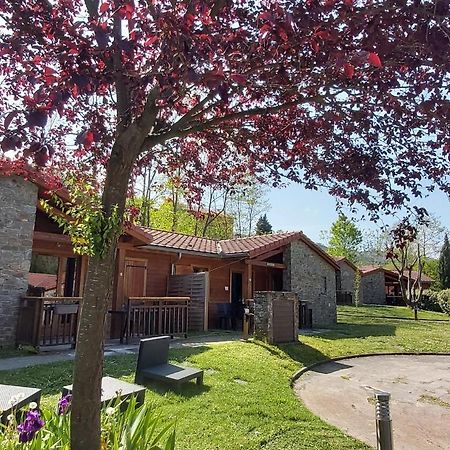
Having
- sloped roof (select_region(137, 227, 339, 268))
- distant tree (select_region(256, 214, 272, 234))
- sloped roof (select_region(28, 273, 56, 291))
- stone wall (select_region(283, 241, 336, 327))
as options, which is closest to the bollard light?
sloped roof (select_region(137, 227, 339, 268))

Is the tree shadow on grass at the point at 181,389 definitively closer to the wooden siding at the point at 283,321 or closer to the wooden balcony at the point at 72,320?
the wooden balcony at the point at 72,320

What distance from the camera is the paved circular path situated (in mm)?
5426

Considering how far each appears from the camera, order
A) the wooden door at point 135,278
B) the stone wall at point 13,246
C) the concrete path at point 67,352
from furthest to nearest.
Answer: the wooden door at point 135,278 → the stone wall at point 13,246 → the concrete path at point 67,352

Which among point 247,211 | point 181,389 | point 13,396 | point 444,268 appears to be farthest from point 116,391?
point 444,268

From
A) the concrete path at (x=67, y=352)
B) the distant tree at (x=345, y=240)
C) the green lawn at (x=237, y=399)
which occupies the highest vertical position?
the distant tree at (x=345, y=240)

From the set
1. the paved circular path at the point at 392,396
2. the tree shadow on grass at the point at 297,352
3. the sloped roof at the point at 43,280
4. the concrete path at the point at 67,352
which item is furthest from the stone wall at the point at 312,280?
the sloped roof at the point at 43,280

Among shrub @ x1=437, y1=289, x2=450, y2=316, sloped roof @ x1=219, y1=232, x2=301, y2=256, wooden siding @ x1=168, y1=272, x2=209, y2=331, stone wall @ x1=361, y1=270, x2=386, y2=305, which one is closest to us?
wooden siding @ x1=168, y1=272, x2=209, y2=331

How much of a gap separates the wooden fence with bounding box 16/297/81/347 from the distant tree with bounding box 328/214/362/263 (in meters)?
42.8

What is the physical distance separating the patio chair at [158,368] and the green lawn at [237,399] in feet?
0.62

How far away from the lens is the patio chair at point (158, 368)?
603 centimetres

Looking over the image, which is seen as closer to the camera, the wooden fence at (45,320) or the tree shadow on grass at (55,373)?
the tree shadow on grass at (55,373)

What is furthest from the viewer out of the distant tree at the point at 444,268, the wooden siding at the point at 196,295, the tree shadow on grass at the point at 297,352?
the distant tree at the point at 444,268

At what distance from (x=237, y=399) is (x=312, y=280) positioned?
548 inches

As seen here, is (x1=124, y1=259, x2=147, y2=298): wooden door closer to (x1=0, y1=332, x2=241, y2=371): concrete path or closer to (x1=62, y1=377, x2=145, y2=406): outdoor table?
(x1=0, y1=332, x2=241, y2=371): concrete path
